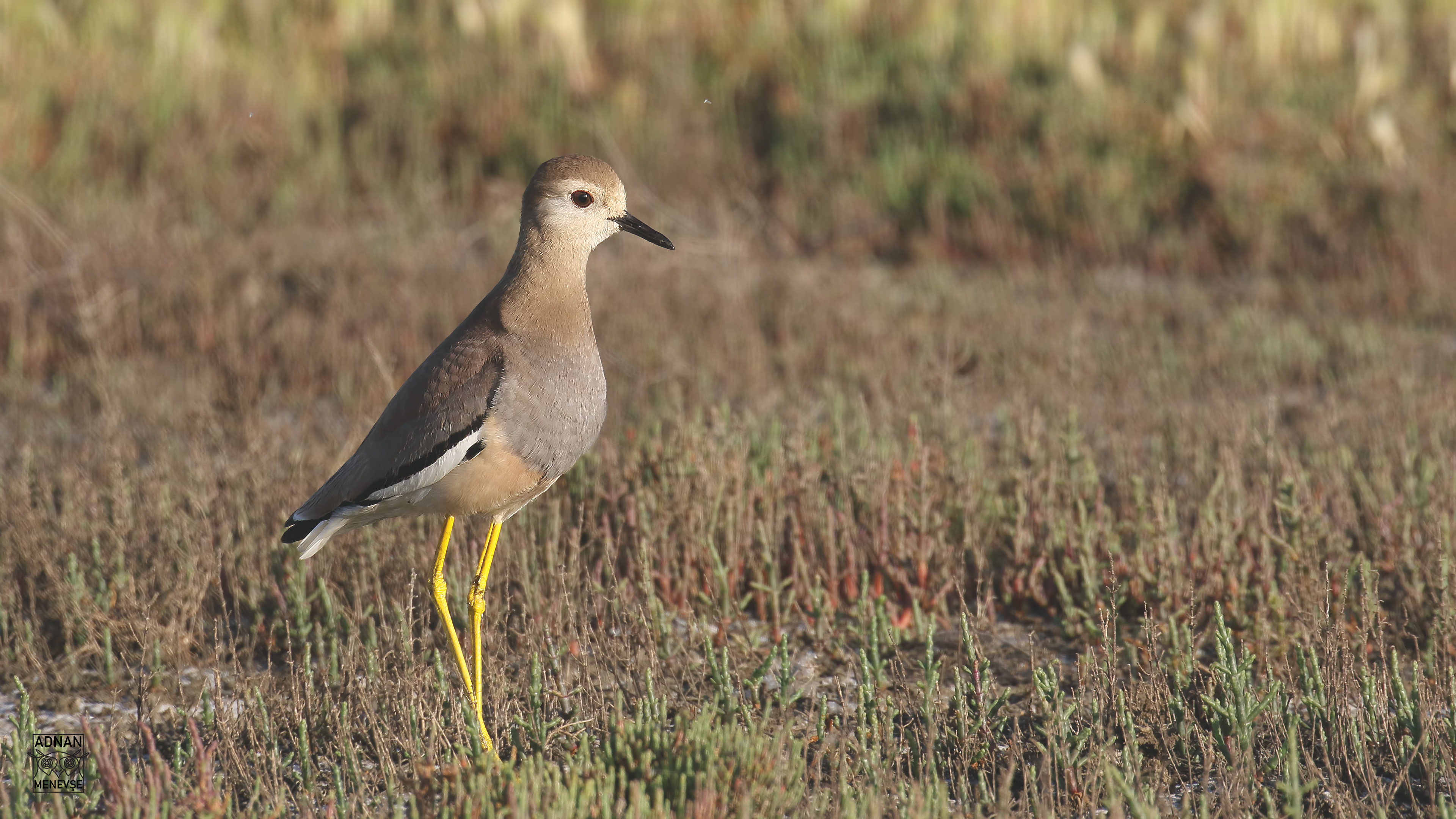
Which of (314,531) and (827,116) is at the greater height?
(827,116)

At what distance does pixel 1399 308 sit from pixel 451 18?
24.7 feet

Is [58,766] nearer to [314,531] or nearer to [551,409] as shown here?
[314,531]

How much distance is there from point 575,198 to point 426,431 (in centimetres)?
78

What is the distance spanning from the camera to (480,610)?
3984mm

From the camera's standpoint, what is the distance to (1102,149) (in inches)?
385

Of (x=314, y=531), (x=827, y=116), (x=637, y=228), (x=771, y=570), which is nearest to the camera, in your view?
(x=314, y=531)

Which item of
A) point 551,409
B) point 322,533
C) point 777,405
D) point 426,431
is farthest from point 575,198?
point 777,405

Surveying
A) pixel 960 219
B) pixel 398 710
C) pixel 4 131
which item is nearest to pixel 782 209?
pixel 960 219

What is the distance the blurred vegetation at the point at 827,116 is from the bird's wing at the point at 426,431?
194 inches

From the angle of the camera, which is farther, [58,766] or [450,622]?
[450,622]

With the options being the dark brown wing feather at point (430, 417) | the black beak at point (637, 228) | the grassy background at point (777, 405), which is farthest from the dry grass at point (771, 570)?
the black beak at point (637, 228)

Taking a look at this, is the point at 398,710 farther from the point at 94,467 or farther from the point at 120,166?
the point at 120,166

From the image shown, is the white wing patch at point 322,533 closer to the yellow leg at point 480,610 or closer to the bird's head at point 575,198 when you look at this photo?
the yellow leg at point 480,610

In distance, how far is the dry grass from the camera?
3.31 meters
